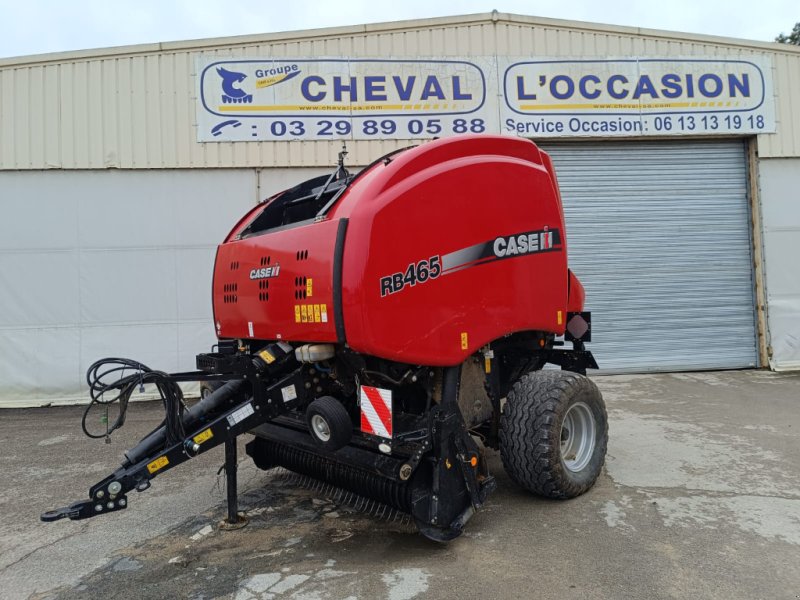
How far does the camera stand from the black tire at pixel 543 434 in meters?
3.62

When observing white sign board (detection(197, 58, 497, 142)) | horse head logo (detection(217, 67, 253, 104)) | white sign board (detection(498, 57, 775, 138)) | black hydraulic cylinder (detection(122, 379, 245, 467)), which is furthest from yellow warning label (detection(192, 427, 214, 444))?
white sign board (detection(498, 57, 775, 138))

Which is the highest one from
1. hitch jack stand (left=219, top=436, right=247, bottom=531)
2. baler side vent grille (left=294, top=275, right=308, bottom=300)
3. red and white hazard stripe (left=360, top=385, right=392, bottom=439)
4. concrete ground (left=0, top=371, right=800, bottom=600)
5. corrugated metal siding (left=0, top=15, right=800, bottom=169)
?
corrugated metal siding (left=0, top=15, right=800, bottom=169)

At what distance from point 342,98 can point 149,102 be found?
2.92m

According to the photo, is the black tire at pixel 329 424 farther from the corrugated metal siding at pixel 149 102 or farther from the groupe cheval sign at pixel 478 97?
the groupe cheval sign at pixel 478 97

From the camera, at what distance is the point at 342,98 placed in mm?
8672

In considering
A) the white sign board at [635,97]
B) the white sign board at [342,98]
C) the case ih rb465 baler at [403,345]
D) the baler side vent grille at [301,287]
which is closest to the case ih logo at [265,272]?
the case ih rb465 baler at [403,345]

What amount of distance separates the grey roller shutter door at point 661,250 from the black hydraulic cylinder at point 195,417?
23.3 feet

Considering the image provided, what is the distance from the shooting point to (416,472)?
125 inches

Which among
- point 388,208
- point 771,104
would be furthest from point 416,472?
point 771,104

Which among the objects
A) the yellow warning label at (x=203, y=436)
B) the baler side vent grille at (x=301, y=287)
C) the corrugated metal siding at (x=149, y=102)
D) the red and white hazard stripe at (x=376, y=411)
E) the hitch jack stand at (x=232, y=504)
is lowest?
the hitch jack stand at (x=232, y=504)

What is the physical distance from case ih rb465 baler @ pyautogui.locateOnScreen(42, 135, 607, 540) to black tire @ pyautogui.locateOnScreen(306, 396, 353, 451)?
0.04ft

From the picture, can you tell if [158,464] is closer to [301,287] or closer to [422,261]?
[301,287]

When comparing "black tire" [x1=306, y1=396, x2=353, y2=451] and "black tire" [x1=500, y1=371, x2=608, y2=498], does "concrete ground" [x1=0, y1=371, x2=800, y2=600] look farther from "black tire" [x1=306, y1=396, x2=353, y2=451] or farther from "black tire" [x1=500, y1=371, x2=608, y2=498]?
"black tire" [x1=306, y1=396, x2=353, y2=451]

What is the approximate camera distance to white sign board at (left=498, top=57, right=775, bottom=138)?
29.5ft
